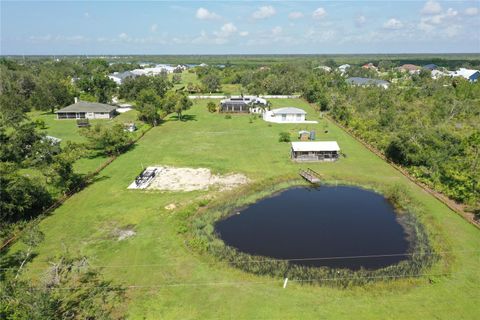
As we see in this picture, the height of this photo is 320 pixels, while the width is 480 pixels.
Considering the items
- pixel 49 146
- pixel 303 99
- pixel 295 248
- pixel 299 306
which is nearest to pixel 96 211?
pixel 49 146

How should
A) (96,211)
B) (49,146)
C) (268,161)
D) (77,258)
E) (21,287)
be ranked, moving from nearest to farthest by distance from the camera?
1. (21,287)
2. (77,258)
3. (96,211)
4. (49,146)
5. (268,161)

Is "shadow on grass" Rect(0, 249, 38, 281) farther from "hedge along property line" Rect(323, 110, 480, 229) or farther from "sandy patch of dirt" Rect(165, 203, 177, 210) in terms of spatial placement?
"hedge along property line" Rect(323, 110, 480, 229)

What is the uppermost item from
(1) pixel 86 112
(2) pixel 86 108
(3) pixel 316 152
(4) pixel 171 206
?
(2) pixel 86 108

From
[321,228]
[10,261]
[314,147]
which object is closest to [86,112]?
[314,147]

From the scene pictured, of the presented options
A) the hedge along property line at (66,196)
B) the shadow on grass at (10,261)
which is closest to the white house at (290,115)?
the hedge along property line at (66,196)

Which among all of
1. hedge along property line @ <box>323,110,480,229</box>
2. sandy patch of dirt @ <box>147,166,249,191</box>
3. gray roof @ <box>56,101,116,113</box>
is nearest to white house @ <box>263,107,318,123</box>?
hedge along property line @ <box>323,110,480,229</box>

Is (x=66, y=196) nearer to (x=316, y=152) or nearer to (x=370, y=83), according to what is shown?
(x=316, y=152)

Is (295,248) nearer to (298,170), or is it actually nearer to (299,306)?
(299,306)
